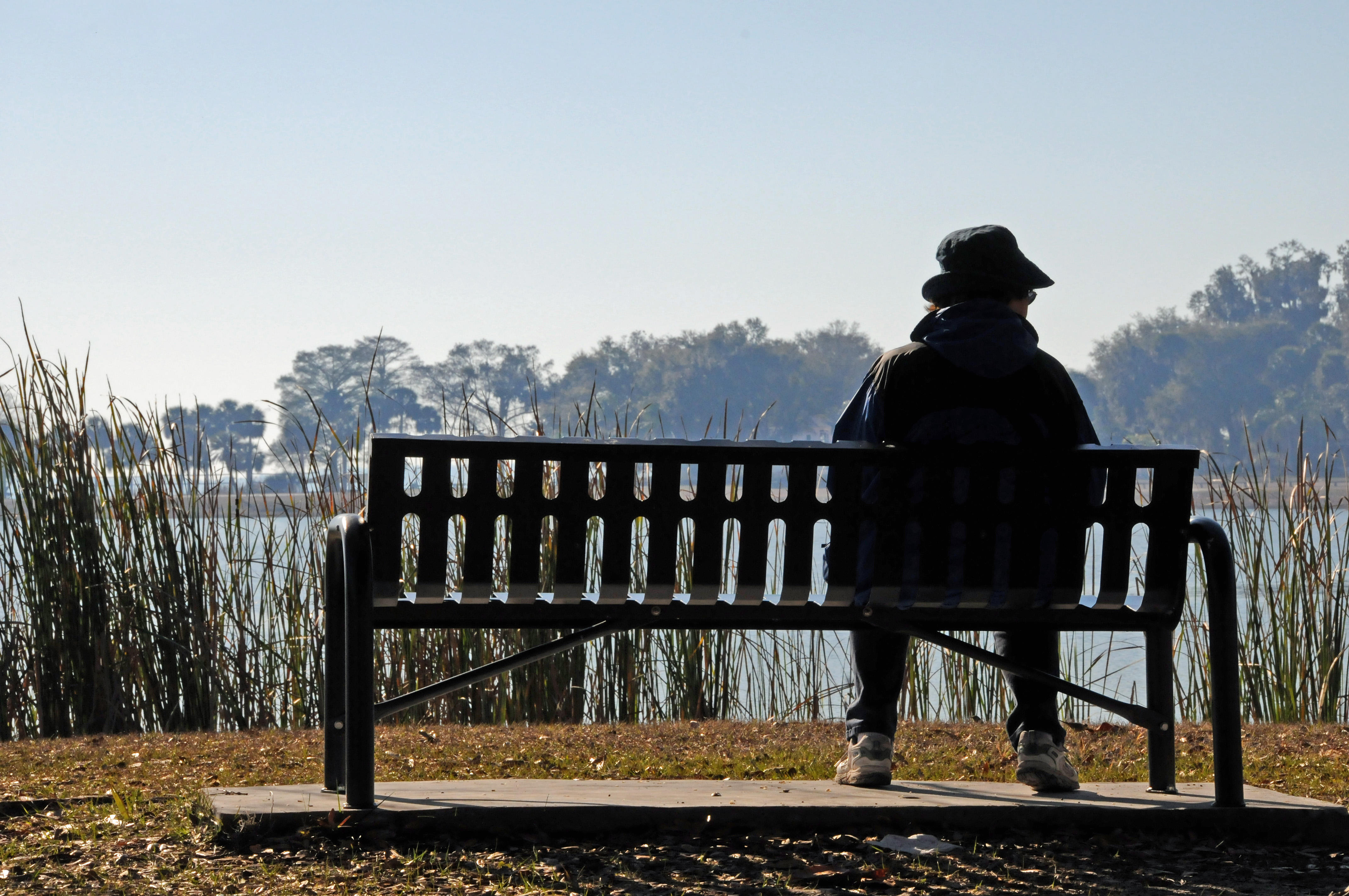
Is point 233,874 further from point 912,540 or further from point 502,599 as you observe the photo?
point 912,540

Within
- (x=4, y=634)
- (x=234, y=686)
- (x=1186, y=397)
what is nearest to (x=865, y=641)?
(x=234, y=686)

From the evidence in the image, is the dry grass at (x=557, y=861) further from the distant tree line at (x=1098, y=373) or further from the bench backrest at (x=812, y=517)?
the distant tree line at (x=1098, y=373)

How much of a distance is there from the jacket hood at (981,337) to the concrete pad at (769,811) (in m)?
0.70

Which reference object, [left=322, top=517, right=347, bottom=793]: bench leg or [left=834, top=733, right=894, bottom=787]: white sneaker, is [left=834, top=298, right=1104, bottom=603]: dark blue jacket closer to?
[left=834, top=733, right=894, bottom=787]: white sneaker

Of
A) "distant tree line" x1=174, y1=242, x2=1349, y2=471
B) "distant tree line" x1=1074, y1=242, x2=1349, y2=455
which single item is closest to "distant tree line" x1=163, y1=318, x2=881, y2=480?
"distant tree line" x1=174, y1=242, x2=1349, y2=471

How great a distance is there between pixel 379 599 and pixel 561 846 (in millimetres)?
452

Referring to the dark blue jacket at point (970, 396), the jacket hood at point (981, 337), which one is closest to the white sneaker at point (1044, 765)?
the dark blue jacket at point (970, 396)

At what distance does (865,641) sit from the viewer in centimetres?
251

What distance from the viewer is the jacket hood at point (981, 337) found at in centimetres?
245

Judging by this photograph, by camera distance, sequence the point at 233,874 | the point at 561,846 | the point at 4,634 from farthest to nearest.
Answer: the point at 4,634 < the point at 561,846 < the point at 233,874

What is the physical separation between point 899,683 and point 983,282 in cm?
70

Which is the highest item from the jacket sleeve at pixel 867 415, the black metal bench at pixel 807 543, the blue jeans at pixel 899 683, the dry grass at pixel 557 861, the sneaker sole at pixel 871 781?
the jacket sleeve at pixel 867 415

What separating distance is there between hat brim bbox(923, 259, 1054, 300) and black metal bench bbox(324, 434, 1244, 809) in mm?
370

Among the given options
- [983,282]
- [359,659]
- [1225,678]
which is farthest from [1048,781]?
[359,659]
